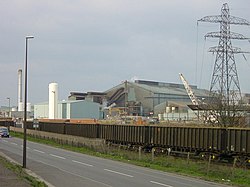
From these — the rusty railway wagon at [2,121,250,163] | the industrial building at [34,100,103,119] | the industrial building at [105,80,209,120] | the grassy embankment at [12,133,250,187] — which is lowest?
the grassy embankment at [12,133,250,187]

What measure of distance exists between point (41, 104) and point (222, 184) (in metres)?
A: 120

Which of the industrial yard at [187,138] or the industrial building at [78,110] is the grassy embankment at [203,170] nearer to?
the industrial yard at [187,138]

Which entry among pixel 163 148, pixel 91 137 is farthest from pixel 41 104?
pixel 163 148

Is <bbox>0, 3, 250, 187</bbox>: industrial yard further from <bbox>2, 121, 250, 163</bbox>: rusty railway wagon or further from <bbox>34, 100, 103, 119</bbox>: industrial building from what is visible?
<bbox>34, 100, 103, 119</bbox>: industrial building

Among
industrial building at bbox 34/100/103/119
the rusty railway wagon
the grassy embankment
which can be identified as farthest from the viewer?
industrial building at bbox 34/100/103/119

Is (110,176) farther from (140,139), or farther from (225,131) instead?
(140,139)

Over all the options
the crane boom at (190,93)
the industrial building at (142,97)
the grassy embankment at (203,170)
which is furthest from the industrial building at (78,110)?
the grassy embankment at (203,170)

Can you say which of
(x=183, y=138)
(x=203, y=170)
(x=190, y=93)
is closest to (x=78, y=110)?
(x=190, y=93)

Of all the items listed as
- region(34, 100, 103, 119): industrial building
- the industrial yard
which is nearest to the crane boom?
region(34, 100, 103, 119): industrial building

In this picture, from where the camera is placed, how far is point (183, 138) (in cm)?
3881

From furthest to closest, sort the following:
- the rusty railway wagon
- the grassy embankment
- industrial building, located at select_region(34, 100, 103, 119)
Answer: industrial building, located at select_region(34, 100, 103, 119)
the rusty railway wagon
the grassy embankment

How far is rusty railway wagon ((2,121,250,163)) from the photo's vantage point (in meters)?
31.6

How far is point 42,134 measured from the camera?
235 feet

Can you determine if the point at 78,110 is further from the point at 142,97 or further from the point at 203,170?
the point at 203,170
